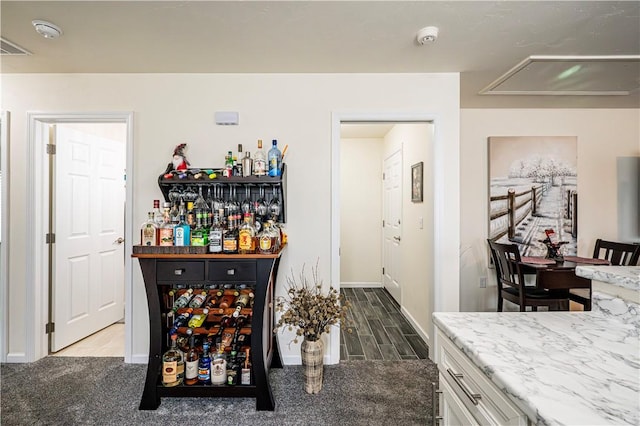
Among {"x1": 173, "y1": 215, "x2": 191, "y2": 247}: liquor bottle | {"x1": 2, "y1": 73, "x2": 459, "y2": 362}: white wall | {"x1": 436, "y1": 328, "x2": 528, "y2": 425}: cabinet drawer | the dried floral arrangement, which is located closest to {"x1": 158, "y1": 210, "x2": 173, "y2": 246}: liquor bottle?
{"x1": 173, "y1": 215, "x2": 191, "y2": 247}: liquor bottle

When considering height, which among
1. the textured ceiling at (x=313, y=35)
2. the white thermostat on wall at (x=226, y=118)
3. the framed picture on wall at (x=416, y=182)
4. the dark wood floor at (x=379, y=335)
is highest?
the textured ceiling at (x=313, y=35)

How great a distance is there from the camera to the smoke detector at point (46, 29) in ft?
6.09

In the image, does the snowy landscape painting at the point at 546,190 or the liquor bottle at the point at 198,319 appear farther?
the snowy landscape painting at the point at 546,190

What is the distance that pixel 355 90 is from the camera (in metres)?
2.57

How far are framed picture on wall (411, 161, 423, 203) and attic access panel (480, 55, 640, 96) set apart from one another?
0.92m

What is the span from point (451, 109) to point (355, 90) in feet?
2.65

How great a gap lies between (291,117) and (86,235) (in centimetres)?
234

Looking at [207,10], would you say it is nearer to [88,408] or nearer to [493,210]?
[88,408]

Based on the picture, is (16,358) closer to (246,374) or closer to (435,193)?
(246,374)

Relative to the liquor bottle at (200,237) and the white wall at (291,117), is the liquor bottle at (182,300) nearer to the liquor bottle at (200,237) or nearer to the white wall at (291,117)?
the liquor bottle at (200,237)

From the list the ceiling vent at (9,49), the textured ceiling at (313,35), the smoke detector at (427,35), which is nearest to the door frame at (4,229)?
the textured ceiling at (313,35)

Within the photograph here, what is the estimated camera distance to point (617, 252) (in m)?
3.14

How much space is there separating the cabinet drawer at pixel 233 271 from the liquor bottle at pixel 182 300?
0.29 meters

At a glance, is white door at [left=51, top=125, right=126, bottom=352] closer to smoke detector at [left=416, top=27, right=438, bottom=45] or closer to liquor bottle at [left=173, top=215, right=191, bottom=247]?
liquor bottle at [left=173, top=215, right=191, bottom=247]
